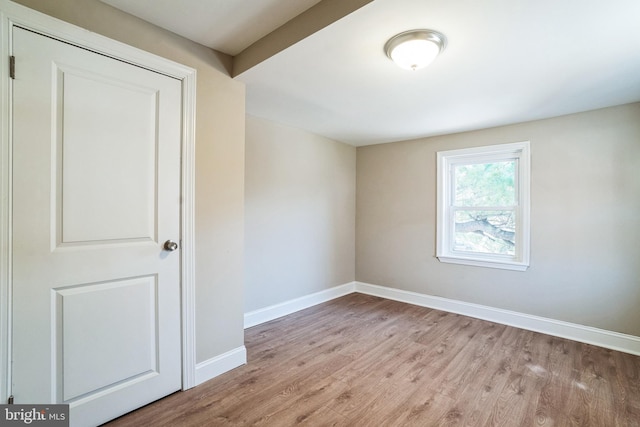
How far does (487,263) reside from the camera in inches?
132

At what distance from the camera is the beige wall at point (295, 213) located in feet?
10.3

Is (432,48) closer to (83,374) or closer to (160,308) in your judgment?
(160,308)

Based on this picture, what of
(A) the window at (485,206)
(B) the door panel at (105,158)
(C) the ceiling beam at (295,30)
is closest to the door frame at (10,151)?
(B) the door panel at (105,158)

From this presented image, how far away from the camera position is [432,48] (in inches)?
66.1

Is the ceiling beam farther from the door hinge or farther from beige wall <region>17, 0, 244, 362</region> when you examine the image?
the door hinge

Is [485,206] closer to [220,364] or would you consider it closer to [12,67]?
[220,364]

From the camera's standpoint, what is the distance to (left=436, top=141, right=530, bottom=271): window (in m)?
3.16

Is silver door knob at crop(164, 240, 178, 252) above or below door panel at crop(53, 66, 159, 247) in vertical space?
below

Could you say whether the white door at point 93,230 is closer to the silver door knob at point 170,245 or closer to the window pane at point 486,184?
the silver door knob at point 170,245

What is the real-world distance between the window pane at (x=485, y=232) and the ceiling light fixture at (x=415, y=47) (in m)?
2.33

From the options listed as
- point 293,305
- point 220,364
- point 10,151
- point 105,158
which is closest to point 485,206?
point 293,305

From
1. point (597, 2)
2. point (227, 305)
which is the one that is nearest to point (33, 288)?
point (227, 305)

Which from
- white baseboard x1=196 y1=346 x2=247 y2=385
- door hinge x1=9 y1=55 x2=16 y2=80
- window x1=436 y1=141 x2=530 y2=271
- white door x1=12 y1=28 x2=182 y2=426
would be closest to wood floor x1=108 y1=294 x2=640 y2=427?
white baseboard x1=196 y1=346 x2=247 y2=385

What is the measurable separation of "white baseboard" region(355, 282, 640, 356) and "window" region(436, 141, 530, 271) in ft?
1.73
